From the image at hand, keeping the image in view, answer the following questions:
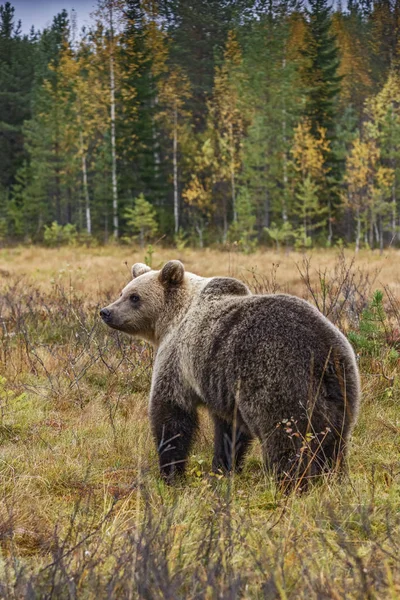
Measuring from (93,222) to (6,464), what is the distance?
42.6 meters

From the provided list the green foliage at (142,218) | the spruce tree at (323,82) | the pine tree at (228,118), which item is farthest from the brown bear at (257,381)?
the spruce tree at (323,82)

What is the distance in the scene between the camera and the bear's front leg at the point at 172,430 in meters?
4.53

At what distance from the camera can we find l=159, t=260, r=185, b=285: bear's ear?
4.96m

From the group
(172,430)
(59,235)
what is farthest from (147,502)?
(59,235)

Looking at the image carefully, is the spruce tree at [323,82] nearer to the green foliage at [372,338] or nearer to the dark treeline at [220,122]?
the dark treeline at [220,122]

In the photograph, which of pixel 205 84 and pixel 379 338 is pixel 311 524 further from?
pixel 205 84

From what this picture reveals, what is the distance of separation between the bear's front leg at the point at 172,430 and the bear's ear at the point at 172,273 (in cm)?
94

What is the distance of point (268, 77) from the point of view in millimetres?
36000

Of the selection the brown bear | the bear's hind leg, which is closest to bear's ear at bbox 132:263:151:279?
the brown bear

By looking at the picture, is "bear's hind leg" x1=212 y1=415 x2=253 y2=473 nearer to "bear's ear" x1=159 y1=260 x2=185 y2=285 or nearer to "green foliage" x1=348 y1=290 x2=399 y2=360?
"bear's ear" x1=159 y1=260 x2=185 y2=285

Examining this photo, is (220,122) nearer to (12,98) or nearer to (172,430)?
(12,98)

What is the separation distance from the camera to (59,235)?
3534cm

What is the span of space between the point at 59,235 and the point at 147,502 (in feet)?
109

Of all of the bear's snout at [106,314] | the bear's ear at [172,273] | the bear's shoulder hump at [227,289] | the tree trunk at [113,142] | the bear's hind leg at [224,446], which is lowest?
the bear's hind leg at [224,446]
